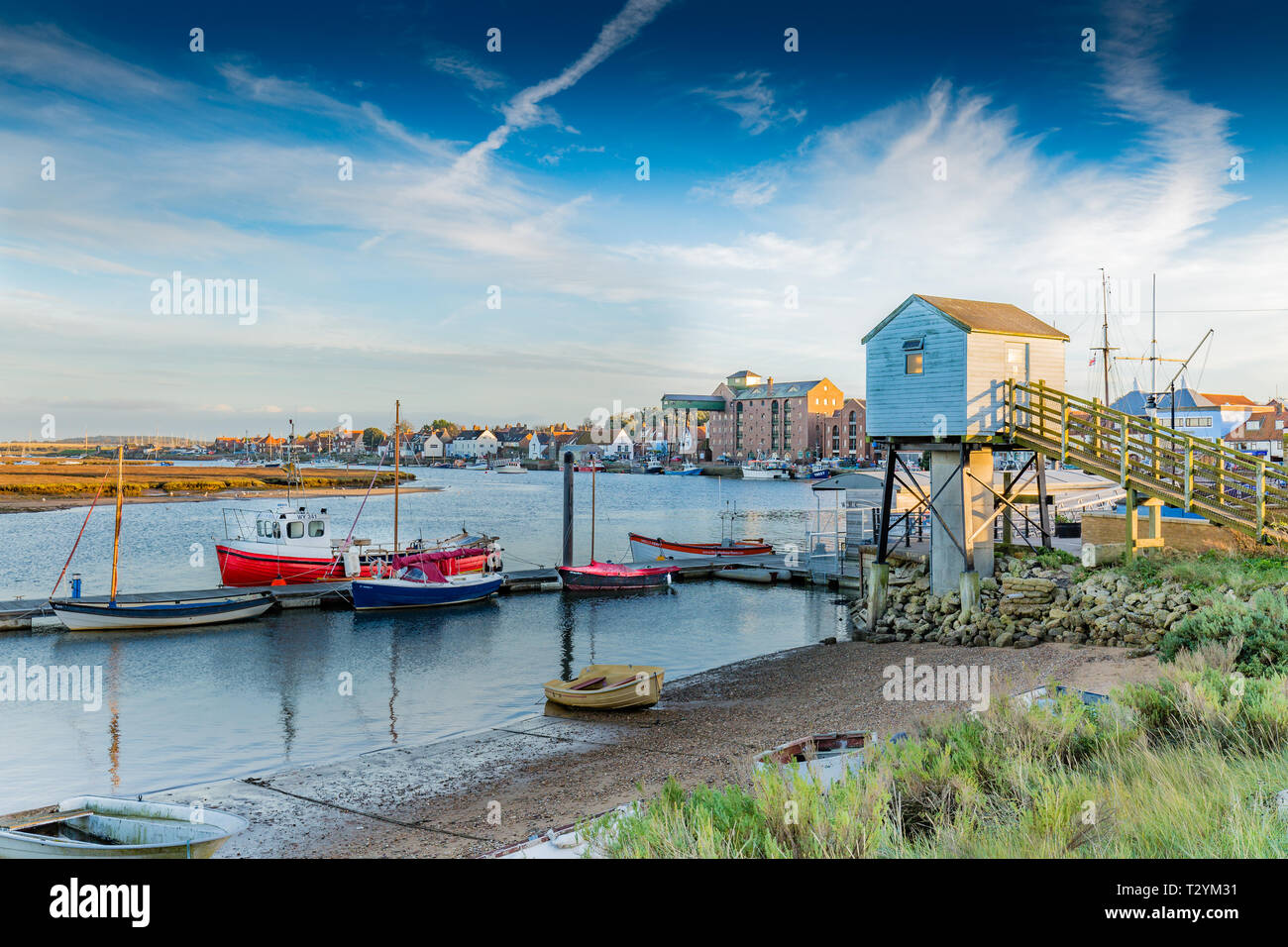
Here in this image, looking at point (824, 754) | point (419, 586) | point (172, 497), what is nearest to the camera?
point (824, 754)

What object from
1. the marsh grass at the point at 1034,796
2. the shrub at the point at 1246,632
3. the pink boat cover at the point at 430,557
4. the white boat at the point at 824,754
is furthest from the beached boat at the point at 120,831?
the pink boat cover at the point at 430,557

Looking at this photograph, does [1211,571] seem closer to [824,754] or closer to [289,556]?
[824,754]

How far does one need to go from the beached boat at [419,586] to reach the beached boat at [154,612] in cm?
396

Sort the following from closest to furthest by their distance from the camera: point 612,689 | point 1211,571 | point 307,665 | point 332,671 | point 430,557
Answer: point 1211,571, point 612,689, point 332,671, point 307,665, point 430,557

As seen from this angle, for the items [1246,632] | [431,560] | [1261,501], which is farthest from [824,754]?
[431,560]

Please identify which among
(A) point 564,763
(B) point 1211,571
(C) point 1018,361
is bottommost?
(A) point 564,763

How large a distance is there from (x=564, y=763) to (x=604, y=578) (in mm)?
25101

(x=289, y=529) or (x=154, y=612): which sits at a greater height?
(x=289, y=529)

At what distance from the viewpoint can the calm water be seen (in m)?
18.6

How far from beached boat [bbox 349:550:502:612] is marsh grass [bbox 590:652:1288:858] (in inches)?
1196

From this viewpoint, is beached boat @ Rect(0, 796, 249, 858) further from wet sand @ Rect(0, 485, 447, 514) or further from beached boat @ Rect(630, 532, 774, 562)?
wet sand @ Rect(0, 485, 447, 514)

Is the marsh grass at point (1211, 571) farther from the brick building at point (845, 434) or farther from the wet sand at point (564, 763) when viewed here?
the brick building at point (845, 434)

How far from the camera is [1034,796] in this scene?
271 inches
